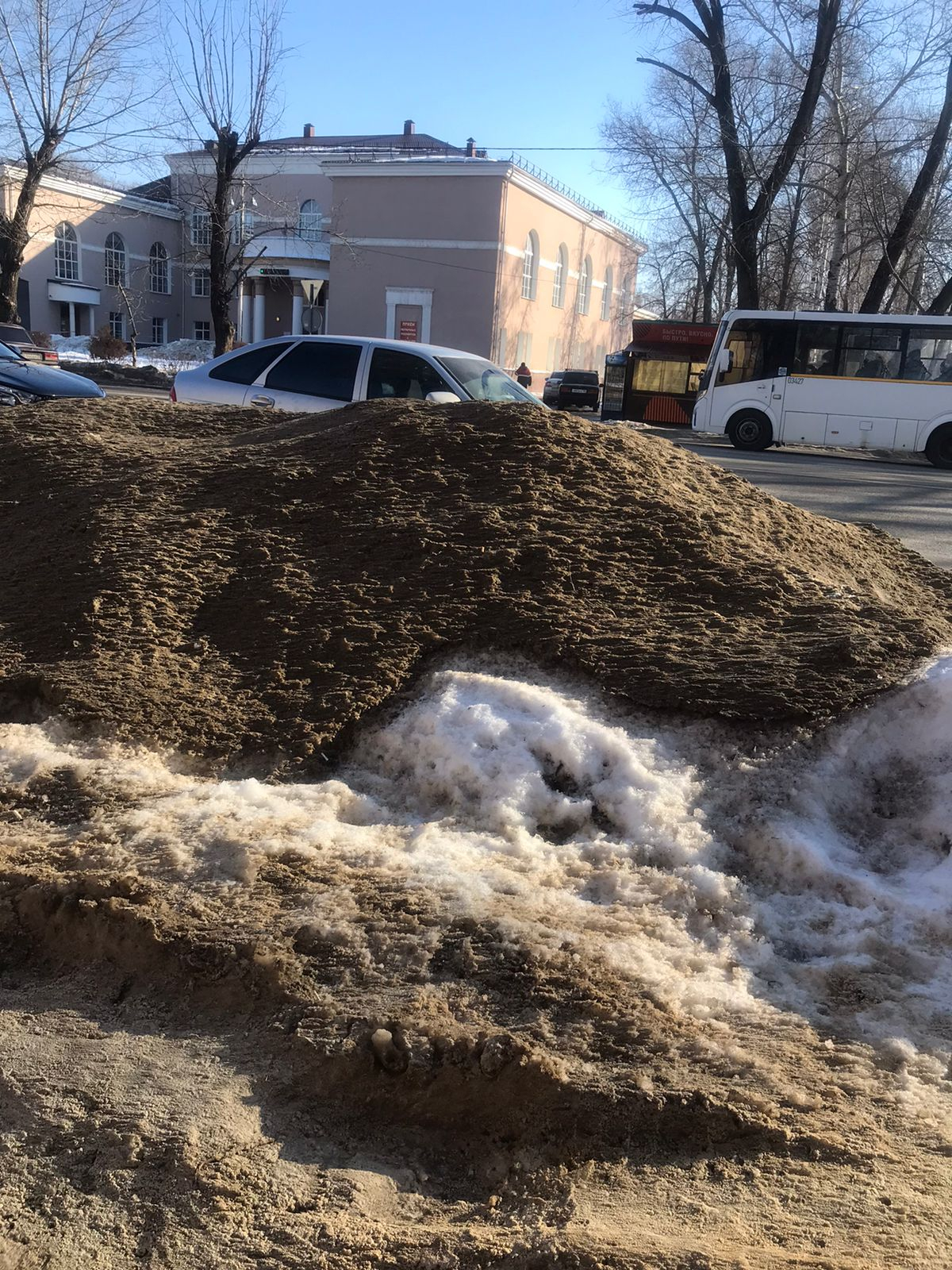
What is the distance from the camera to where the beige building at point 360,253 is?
1683 inches

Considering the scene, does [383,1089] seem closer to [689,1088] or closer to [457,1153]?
[457,1153]

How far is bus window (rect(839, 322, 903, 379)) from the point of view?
18.8m

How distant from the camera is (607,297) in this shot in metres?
58.4

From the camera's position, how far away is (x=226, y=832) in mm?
2885

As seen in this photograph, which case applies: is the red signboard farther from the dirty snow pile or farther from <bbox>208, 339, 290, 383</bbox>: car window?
the dirty snow pile

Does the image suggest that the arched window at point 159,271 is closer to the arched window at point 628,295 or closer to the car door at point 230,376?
the arched window at point 628,295

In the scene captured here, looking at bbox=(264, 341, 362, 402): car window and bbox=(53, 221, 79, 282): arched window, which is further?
bbox=(53, 221, 79, 282): arched window

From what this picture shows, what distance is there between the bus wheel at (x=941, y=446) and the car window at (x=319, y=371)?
45.9 feet

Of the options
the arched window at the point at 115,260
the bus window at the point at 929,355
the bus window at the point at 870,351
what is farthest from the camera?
the arched window at the point at 115,260

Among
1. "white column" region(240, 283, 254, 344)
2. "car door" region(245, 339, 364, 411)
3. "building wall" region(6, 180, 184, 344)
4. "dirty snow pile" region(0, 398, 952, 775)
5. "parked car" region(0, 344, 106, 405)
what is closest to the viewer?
"dirty snow pile" region(0, 398, 952, 775)

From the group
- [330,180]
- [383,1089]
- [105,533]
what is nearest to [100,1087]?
[383,1089]

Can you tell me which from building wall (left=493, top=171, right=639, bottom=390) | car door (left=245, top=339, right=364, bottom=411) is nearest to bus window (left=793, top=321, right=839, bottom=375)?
car door (left=245, top=339, right=364, bottom=411)

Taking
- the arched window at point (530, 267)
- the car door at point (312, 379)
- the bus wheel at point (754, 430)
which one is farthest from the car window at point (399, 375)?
the arched window at point (530, 267)

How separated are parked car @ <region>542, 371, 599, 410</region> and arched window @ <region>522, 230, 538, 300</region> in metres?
11.3
